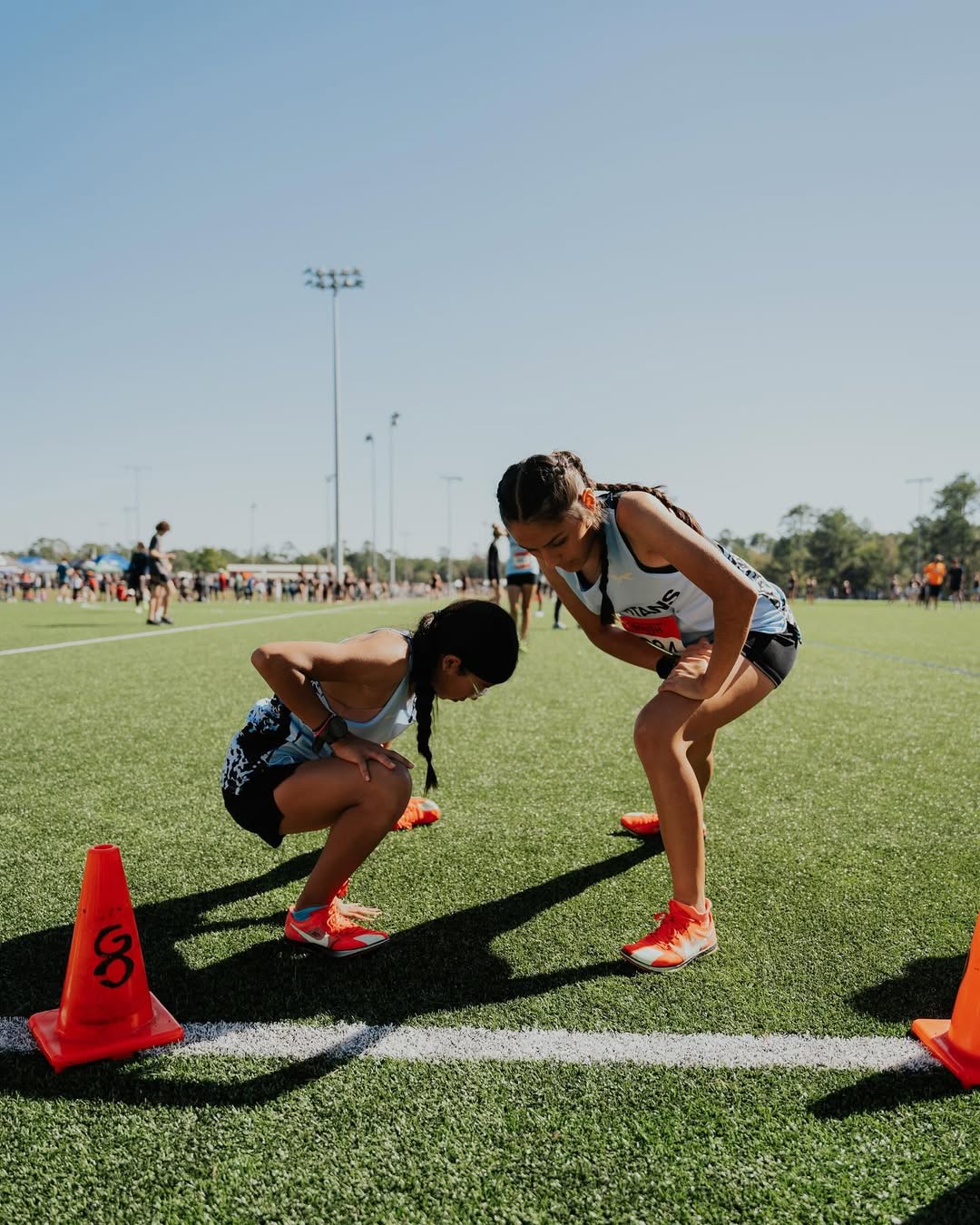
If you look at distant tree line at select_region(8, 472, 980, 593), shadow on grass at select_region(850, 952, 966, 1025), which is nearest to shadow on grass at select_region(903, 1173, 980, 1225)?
shadow on grass at select_region(850, 952, 966, 1025)

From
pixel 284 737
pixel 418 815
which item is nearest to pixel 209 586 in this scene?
pixel 418 815

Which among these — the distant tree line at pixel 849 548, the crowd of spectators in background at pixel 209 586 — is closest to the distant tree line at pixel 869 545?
the distant tree line at pixel 849 548

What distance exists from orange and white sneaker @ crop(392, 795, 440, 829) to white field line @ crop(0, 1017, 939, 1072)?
1676 mm

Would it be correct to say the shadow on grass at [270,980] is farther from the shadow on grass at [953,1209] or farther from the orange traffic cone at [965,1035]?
the shadow on grass at [953,1209]

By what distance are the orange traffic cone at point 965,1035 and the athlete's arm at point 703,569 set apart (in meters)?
0.98

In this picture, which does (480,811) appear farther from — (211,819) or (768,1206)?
(768,1206)

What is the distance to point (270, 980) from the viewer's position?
8.37 feet

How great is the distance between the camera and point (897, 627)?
21.3 m

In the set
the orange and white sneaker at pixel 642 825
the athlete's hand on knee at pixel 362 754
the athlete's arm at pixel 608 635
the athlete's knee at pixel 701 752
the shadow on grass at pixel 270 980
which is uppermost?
the athlete's arm at pixel 608 635

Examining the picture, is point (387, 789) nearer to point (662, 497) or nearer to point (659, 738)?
point (659, 738)

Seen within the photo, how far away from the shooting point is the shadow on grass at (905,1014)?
6.40ft

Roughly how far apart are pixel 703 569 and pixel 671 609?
478mm

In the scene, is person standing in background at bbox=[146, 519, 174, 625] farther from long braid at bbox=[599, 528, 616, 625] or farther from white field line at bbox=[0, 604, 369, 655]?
long braid at bbox=[599, 528, 616, 625]

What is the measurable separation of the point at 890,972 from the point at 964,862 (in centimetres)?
119
